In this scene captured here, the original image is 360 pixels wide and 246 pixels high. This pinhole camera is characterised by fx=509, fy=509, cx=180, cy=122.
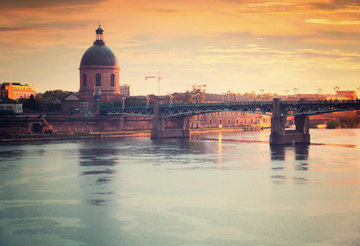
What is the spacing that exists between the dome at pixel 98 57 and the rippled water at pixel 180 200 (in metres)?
71.1

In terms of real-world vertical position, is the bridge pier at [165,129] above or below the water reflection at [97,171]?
above

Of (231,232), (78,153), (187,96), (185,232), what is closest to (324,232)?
(231,232)

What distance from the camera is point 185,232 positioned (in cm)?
2727

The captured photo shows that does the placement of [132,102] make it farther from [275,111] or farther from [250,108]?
[275,111]

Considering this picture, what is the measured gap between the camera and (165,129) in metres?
100

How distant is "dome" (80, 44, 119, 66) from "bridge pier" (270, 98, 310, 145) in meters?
62.8

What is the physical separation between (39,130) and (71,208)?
6359 centimetres

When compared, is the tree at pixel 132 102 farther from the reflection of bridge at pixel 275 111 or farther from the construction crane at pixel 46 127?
the construction crane at pixel 46 127

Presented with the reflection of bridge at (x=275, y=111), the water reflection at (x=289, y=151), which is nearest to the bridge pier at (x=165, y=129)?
the reflection of bridge at (x=275, y=111)

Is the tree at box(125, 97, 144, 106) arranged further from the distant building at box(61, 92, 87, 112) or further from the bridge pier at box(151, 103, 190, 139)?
the bridge pier at box(151, 103, 190, 139)

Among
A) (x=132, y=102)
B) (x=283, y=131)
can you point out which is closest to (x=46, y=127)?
(x=132, y=102)

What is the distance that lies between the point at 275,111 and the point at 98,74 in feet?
209

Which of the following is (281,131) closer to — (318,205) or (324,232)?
(318,205)

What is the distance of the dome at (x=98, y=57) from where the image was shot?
422 feet
